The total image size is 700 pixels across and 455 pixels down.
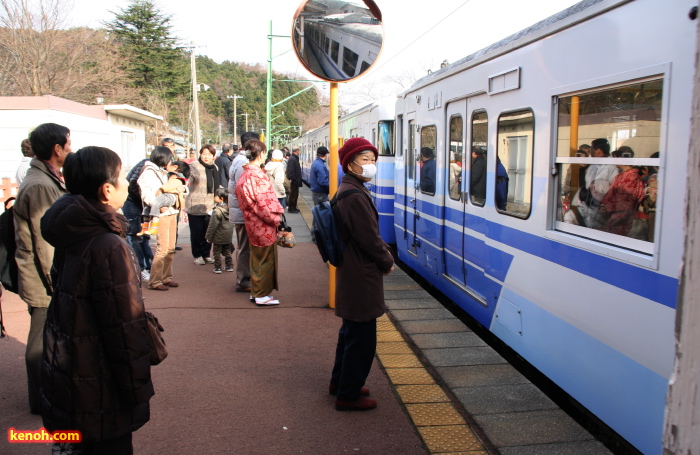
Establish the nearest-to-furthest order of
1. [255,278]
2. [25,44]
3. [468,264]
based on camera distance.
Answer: [468,264], [255,278], [25,44]

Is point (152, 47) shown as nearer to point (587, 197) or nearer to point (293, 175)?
point (293, 175)

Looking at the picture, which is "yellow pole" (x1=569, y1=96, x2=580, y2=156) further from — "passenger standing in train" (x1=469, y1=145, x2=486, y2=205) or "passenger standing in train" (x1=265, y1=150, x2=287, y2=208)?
"passenger standing in train" (x1=265, y1=150, x2=287, y2=208)

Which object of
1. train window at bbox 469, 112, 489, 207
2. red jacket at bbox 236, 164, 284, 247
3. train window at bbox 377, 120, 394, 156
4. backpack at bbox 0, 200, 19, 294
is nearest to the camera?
backpack at bbox 0, 200, 19, 294

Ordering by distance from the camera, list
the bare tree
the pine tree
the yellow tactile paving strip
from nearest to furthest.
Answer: the yellow tactile paving strip → the bare tree → the pine tree

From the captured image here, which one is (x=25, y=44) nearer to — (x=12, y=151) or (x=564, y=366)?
(x=12, y=151)

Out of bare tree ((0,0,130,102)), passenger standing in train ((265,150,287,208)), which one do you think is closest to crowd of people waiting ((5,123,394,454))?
Result: passenger standing in train ((265,150,287,208))

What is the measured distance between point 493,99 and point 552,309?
2.02 metres

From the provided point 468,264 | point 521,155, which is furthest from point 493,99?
point 468,264

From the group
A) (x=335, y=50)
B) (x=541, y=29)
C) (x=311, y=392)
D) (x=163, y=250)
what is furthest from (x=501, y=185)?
(x=163, y=250)

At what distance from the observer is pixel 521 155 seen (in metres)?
4.58

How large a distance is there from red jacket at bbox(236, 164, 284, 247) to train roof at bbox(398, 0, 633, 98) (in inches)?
91.2

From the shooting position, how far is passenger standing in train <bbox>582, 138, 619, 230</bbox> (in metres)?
3.40

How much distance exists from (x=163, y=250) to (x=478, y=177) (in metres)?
3.80

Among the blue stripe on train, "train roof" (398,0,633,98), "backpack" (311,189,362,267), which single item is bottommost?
the blue stripe on train
